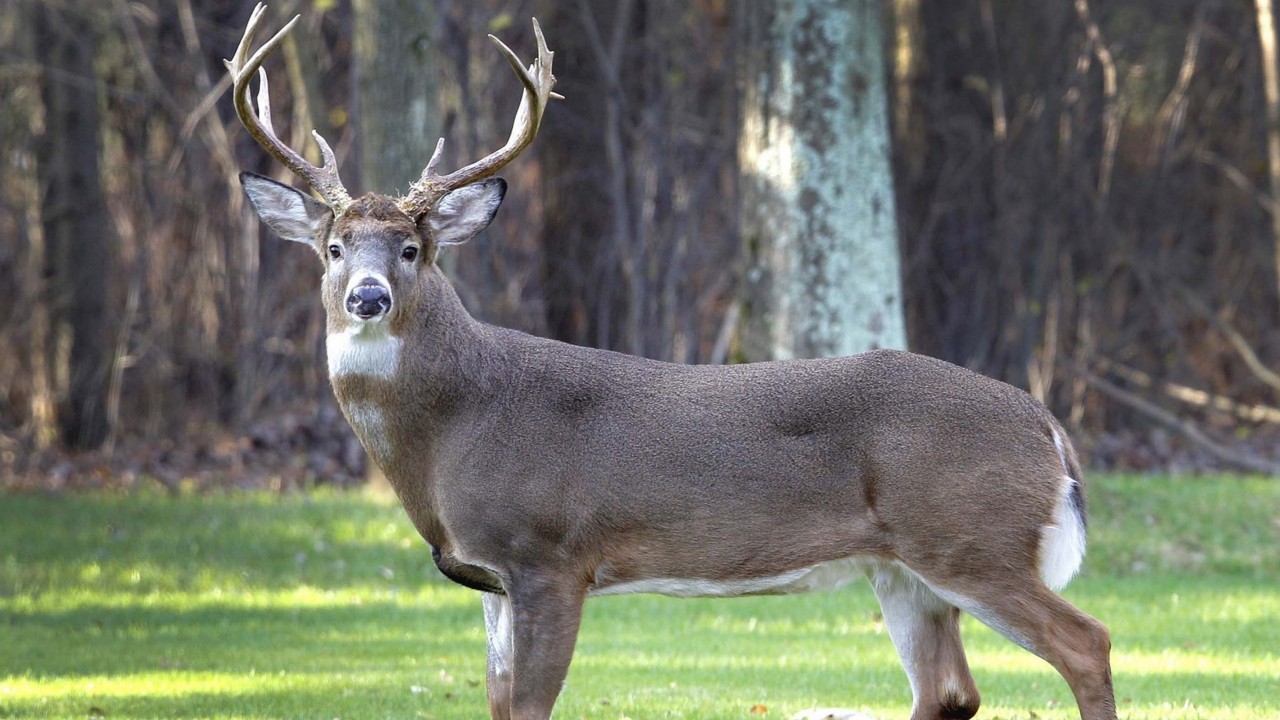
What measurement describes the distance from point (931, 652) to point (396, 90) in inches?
279

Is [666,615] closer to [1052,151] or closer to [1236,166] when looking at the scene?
[1052,151]

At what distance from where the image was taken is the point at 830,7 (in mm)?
10695

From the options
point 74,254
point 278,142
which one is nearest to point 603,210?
point 74,254

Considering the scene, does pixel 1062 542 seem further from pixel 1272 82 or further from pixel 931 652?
pixel 1272 82

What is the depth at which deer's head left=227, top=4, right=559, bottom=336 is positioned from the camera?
19.1 feet

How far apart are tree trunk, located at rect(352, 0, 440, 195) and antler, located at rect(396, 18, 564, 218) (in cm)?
537

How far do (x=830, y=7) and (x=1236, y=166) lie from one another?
9552 mm

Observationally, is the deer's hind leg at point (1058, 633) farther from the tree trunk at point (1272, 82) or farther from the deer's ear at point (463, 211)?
the tree trunk at point (1272, 82)

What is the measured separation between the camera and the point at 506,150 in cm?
630

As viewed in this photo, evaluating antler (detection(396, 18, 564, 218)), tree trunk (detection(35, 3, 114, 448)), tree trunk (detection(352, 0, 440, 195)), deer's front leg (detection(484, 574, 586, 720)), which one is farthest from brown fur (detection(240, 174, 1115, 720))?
tree trunk (detection(35, 3, 114, 448))

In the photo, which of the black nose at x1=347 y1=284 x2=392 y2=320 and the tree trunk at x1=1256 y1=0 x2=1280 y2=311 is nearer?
the black nose at x1=347 y1=284 x2=392 y2=320

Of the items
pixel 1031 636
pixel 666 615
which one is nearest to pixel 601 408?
pixel 1031 636

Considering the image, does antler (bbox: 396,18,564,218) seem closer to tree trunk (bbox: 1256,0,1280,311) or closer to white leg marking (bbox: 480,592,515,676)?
white leg marking (bbox: 480,592,515,676)

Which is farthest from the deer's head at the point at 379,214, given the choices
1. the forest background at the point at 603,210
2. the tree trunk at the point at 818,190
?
the forest background at the point at 603,210
